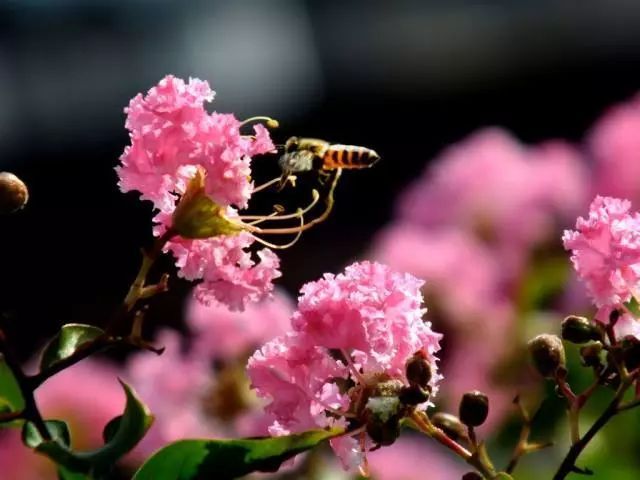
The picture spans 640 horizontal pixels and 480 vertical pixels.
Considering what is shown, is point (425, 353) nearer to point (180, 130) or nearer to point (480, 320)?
point (180, 130)

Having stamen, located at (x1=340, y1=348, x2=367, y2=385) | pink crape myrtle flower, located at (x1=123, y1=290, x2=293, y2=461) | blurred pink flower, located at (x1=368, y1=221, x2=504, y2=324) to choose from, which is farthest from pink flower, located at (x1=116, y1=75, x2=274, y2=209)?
blurred pink flower, located at (x1=368, y1=221, x2=504, y2=324)

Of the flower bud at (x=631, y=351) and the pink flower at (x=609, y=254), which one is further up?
the pink flower at (x=609, y=254)

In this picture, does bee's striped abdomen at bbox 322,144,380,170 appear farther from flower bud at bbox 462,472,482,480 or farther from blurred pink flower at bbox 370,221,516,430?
blurred pink flower at bbox 370,221,516,430

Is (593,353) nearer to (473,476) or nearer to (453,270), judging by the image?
(473,476)

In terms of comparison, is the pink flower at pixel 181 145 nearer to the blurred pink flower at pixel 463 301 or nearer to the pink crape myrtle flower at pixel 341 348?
the pink crape myrtle flower at pixel 341 348

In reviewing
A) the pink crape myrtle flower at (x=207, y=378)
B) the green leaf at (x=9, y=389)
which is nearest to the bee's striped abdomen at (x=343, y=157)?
the green leaf at (x=9, y=389)
